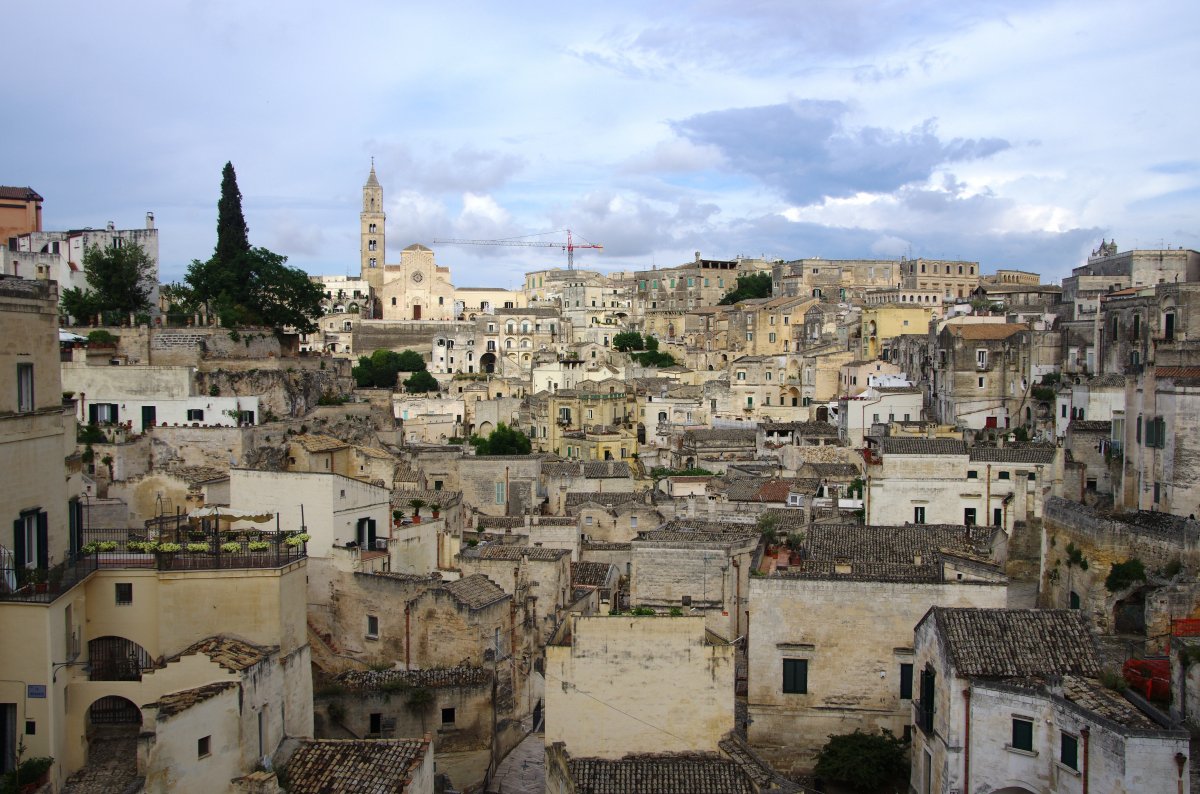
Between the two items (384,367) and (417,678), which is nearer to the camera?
(417,678)

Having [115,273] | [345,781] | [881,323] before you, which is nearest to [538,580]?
[345,781]

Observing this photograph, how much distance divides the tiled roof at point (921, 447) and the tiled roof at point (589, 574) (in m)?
8.76

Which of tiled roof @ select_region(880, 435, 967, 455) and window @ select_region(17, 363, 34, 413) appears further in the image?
tiled roof @ select_region(880, 435, 967, 455)

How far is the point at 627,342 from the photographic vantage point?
87062 millimetres

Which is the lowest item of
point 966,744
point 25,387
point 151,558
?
point 966,744

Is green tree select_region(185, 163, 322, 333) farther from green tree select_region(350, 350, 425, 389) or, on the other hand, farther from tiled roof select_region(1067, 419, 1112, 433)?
tiled roof select_region(1067, 419, 1112, 433)

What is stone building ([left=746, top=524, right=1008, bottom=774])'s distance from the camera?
20.3m

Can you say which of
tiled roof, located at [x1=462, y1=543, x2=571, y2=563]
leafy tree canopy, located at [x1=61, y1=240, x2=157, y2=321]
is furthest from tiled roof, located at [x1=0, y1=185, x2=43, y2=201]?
tiled roof, located at [x1=462, y1=543, x2=571, y2=563]

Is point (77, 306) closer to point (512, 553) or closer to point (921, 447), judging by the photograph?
point (512, 553)

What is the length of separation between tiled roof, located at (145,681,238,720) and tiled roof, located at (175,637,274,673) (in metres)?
0.32

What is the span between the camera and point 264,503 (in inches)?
920

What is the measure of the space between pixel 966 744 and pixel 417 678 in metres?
10.0

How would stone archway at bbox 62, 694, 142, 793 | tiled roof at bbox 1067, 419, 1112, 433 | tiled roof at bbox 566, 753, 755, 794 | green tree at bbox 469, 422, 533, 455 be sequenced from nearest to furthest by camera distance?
stone archway at bbox 62, 694, 142, 793 < tiled roof at bbox 566, 753, 755, 794 < tiled roof at bbox 1067, 419, 1112, 433 < green tree at bbox 469, 422, 533, 455

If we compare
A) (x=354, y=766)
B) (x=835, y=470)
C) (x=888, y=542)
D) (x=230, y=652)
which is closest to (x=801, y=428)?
(x=835, y=470)
